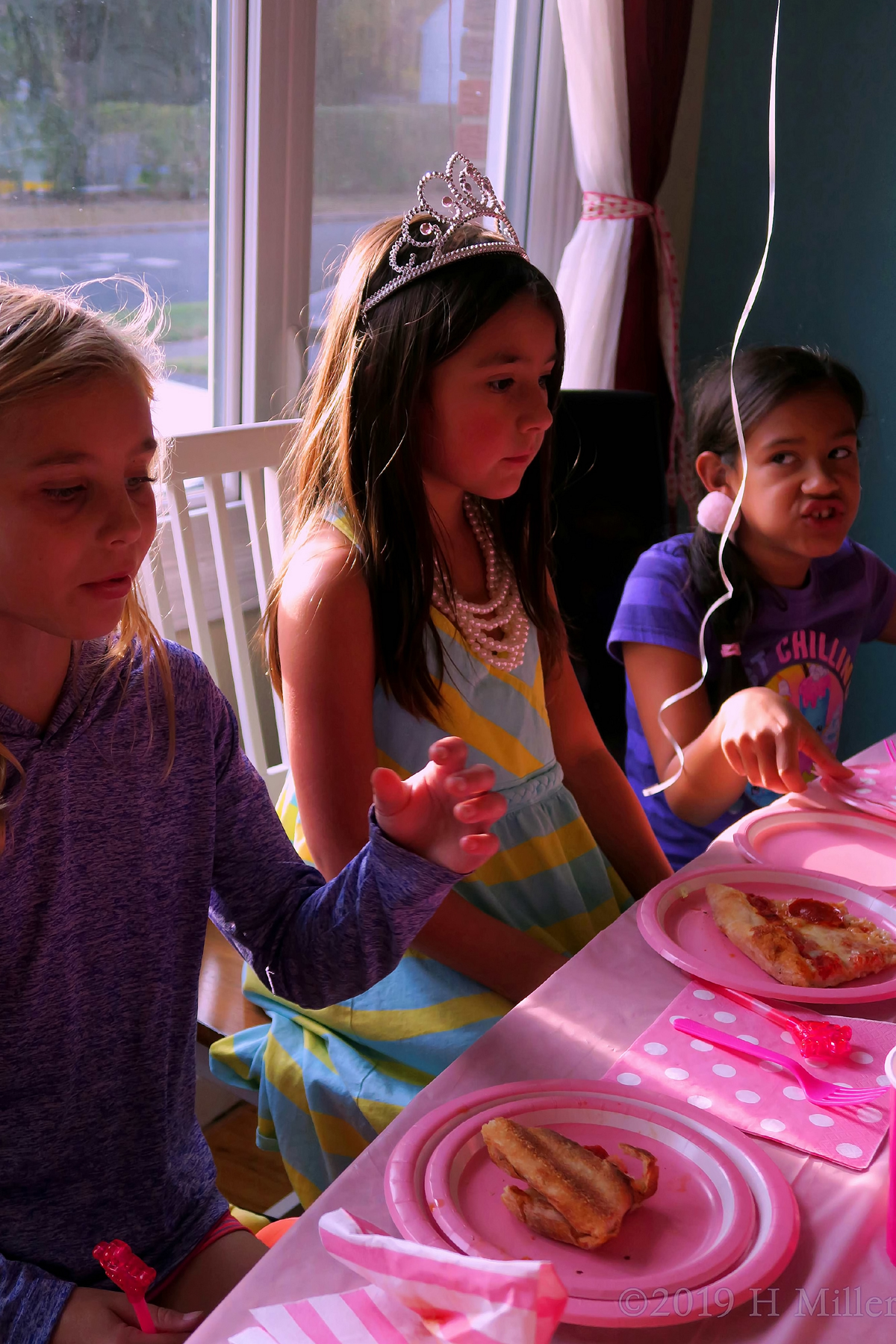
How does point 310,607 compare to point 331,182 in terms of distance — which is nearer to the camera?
point 310,607

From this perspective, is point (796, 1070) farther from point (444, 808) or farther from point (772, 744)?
point (772, 744)

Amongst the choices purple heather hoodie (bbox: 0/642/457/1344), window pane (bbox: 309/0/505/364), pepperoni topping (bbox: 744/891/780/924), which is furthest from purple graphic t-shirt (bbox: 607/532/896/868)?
window pane (bbox: 309/0/505/364)

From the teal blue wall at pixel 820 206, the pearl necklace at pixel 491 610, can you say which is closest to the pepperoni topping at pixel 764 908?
the pearl necklace at pixel 491 610

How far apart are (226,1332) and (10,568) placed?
0.54 m

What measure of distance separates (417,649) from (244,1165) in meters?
1.10

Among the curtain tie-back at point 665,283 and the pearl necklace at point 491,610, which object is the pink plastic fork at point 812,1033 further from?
the curtain tie-back at point 665,283

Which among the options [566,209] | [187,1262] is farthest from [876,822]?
[566,209]

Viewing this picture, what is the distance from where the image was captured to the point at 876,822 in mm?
1279

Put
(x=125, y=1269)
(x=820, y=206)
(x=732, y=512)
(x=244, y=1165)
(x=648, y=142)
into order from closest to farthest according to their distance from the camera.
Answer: (x=125, y=1269), (x=732, y=512), (x=244, y=1165), (x=648, y=142), (x=820, y=206)

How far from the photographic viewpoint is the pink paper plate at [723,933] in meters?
0.92

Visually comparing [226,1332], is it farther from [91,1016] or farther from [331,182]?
[331,182]

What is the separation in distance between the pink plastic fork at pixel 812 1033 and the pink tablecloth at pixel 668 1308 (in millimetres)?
61

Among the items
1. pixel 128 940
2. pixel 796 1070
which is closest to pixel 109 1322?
pixel 128 940

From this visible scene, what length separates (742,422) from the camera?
1831 millimetres
